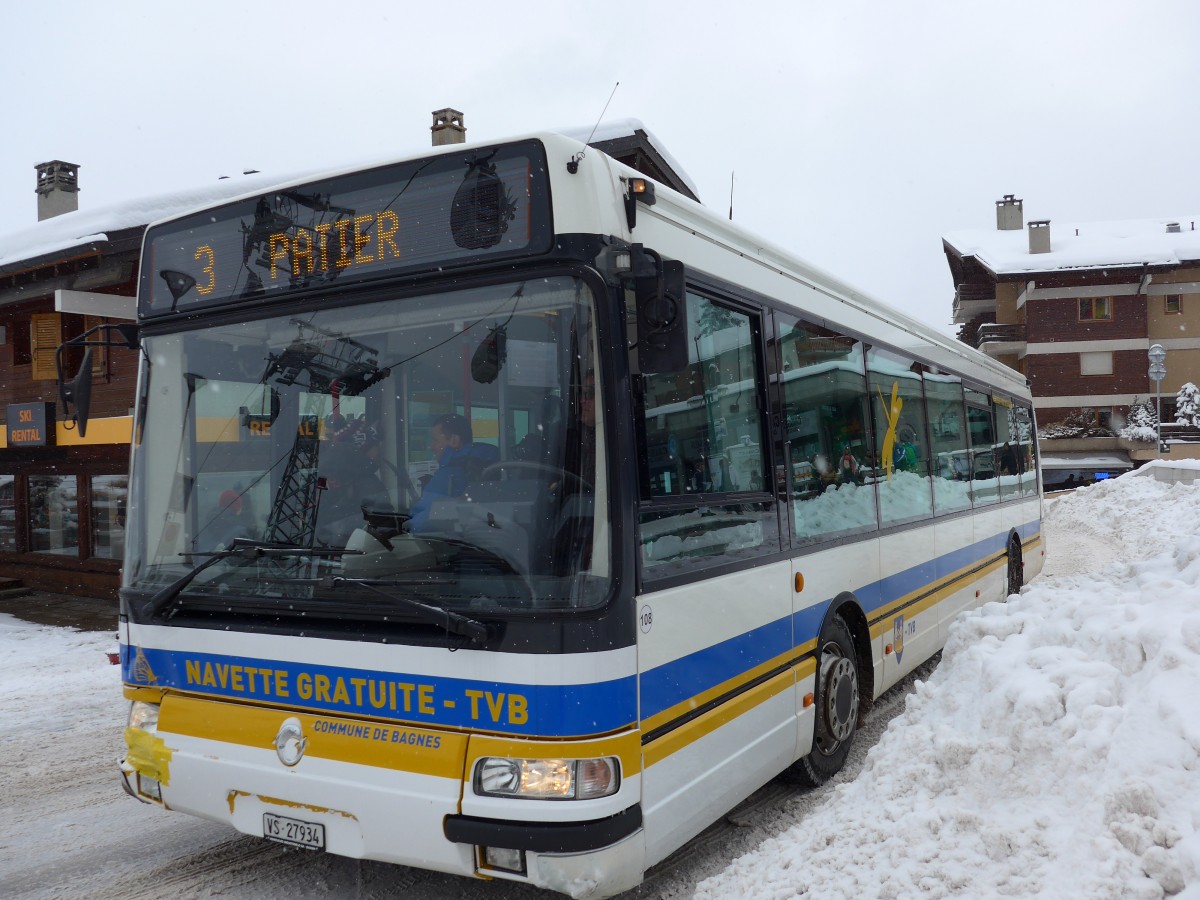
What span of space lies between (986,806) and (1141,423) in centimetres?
4302

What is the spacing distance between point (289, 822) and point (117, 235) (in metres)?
12.5

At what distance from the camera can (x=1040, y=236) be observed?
44.7 metres

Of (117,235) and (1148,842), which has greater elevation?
(117,235)

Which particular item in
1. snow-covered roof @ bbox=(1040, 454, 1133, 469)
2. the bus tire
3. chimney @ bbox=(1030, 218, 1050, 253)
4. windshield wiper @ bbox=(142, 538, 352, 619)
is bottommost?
the bus tire

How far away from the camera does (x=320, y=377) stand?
390cm

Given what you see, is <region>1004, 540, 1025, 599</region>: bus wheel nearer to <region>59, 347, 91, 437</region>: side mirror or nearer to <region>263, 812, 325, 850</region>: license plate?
Answer: <region>263, 812, 325, 850</region>: license plate

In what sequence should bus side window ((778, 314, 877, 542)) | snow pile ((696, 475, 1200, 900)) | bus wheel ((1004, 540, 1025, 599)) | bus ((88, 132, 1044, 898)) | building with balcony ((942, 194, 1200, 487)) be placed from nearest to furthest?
snow pile ((696, 475, 1200, 900)), bus ((88, 132, 1044, 898)), bus side window ((778, 314, 877, 542)), bus wheel ((1004, 540, 1025, 599)), building with balcony ((942, 194, 1200, 487))

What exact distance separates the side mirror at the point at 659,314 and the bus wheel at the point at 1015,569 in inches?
340

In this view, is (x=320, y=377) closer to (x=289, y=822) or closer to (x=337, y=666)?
(x=337, y=666)

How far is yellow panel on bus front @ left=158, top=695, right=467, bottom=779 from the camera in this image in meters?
3.43

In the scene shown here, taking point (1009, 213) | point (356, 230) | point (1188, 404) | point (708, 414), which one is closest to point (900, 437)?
point (708, 414)

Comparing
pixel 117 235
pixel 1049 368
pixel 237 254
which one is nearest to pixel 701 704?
pixel 237 254

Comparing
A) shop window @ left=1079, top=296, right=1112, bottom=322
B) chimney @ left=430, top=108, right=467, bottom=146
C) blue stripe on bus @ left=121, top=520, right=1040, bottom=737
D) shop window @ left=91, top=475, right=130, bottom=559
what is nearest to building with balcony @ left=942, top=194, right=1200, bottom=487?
shop window @ left=1079, top=296, right=1112, bottom=322

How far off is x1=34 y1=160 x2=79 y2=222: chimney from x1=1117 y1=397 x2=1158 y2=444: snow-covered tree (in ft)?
130
